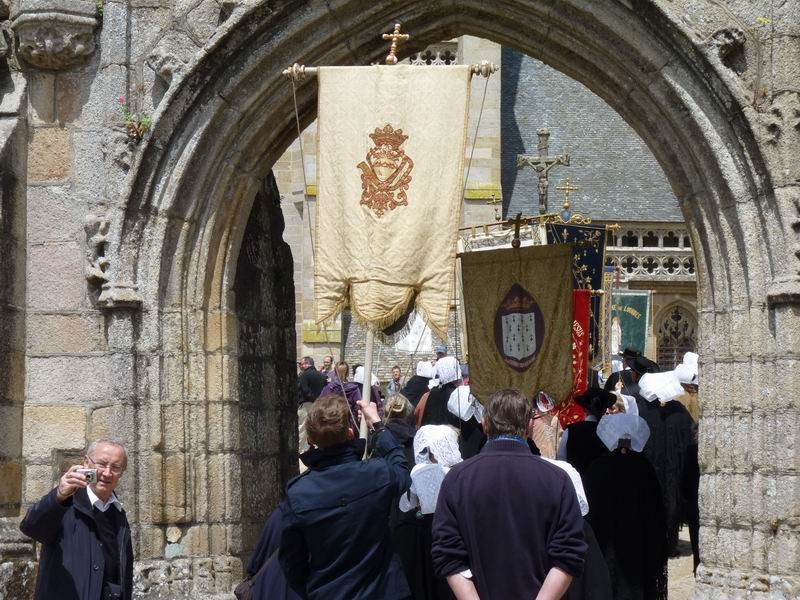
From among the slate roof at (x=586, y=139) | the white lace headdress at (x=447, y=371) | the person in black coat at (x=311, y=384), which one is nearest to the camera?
the white lace headdress at (x=447, y=371)

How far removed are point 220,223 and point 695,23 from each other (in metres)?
2.80

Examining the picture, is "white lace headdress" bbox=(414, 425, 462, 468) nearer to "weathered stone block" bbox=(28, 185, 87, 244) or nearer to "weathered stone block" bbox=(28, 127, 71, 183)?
"weathered stone block" bbox=(28, 185, 87, 244)

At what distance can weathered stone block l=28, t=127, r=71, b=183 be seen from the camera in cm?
898

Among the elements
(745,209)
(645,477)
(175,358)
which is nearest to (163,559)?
(175,358)

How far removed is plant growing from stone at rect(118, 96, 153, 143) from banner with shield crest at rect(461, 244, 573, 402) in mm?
2857

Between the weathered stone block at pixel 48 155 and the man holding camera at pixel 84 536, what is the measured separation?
3206 mm

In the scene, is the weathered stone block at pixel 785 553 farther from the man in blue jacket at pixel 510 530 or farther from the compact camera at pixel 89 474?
the compact camera at pixel 89 474

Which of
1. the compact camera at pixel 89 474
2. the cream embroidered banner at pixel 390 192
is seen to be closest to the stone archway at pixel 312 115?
the cream embroidered banner at pixel 390 192

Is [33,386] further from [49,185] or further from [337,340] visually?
[337,340]

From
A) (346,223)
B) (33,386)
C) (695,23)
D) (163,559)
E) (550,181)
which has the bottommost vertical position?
(163,559)

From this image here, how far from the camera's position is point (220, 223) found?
909 centimetres

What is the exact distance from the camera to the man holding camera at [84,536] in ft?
19.5

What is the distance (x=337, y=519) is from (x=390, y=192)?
97.9 inches

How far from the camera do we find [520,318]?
10.9 m
